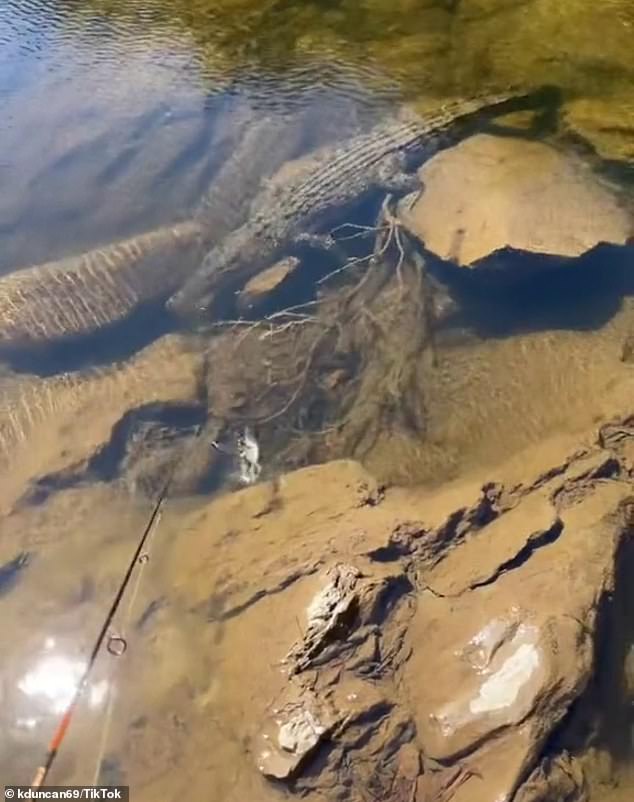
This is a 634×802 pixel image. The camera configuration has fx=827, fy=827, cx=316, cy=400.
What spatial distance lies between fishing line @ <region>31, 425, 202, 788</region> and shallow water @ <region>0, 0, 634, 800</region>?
47 mm

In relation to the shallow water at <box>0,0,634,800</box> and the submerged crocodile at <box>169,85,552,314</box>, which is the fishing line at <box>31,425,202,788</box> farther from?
the submerged crocodile at <box>169,85,552,314</box>

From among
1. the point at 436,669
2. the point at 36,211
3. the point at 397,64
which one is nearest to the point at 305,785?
the point at 436,669

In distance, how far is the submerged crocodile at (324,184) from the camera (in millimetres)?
5812

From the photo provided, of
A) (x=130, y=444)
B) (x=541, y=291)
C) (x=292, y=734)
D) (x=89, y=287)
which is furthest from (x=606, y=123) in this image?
(x=292, y=734)

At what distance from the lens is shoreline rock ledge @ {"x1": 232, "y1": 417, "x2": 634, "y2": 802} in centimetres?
326

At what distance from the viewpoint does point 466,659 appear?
138 inches

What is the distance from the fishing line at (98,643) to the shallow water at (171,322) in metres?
0.05

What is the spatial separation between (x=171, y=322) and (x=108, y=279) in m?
0.57

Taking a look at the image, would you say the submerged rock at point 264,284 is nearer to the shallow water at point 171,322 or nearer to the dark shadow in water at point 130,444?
the shallow water at point 171,322

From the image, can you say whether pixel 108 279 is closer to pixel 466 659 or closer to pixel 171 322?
pixel 171 322

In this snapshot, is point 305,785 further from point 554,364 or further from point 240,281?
point 240,281

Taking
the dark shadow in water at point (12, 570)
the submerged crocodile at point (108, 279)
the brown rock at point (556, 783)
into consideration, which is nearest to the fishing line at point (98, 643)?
the dark shadow in water at point (12, 570)

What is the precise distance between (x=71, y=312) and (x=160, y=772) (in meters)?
3.16

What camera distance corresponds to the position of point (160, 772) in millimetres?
3479
